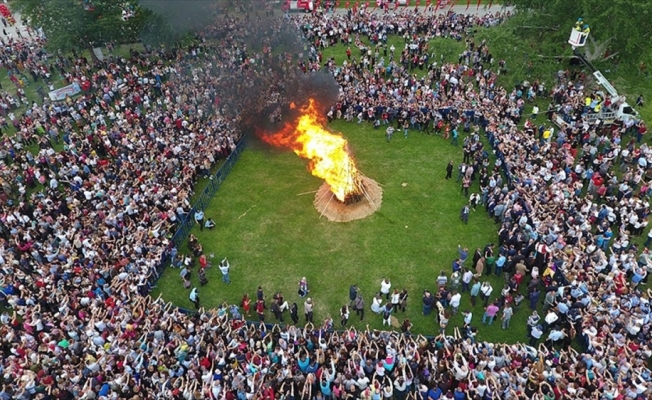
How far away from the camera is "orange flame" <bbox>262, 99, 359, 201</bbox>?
2291 cm

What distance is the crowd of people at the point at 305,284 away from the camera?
571 inches

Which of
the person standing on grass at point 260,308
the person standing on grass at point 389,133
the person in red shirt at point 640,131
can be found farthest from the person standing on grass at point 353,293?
the person in red shirt at point 640,131

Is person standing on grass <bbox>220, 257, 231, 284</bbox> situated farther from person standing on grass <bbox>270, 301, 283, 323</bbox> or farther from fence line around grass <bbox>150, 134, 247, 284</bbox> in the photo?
person standing on grass <bbox>270, 301, 283, 323</bbox>

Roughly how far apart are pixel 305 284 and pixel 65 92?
81.9ft

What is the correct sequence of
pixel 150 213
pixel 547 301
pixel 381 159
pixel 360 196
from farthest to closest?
pixel 381 159 → pixel 360 196 → pixel 150 213 → pixel 547 301

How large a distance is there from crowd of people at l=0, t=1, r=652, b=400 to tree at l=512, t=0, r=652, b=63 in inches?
111

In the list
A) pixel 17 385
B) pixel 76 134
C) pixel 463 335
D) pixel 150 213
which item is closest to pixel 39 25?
pixel 76 134

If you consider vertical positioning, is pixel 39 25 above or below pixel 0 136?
above

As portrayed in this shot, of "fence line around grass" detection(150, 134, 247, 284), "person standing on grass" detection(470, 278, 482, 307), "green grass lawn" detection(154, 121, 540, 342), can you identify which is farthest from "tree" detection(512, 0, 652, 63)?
"fence line around grass" detection(150, 134, 247, 284)

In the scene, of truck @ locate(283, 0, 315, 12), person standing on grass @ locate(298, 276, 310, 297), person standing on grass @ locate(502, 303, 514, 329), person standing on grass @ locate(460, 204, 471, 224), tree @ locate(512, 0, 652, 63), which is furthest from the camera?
truck @ locate(283, 0, 315, 12)

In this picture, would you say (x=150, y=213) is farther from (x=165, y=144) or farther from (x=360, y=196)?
(x=360, y=196)

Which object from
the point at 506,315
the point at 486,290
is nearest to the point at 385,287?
the point at 486,290

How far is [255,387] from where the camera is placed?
47.5 ft

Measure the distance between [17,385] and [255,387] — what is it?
737cm
